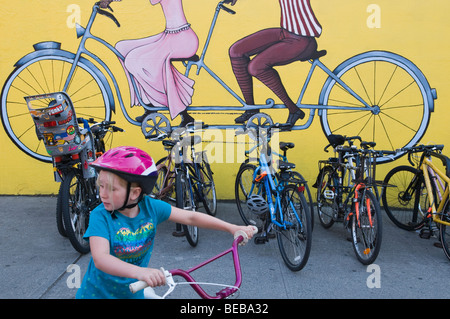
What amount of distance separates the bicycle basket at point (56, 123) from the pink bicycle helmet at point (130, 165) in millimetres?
1972

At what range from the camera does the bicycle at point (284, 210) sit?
10.8 ft

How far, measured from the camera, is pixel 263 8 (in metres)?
5.32

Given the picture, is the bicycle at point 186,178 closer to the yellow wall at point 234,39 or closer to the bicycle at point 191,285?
the yellow wall at point 234,39

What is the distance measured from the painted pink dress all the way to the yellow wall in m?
0.13

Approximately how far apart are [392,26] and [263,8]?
1.92 metres

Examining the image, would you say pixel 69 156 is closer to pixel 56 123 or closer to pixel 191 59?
pixel 56 123

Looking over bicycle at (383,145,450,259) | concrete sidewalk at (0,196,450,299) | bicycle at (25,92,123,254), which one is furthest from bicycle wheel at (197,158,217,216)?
bicycle at (383,145,450,259)

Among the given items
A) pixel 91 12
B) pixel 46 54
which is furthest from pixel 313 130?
pixel 46 54

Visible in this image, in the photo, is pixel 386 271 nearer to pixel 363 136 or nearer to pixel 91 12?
pixel 363 136

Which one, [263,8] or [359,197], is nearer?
[359,197]

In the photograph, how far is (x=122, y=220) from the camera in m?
1.74

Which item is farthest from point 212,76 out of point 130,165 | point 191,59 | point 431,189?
point 130,165

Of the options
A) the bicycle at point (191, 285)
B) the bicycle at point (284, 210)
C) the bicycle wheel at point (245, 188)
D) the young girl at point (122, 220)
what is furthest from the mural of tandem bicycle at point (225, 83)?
the bicycle at point (191, 285)

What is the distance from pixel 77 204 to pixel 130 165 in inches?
92.2
